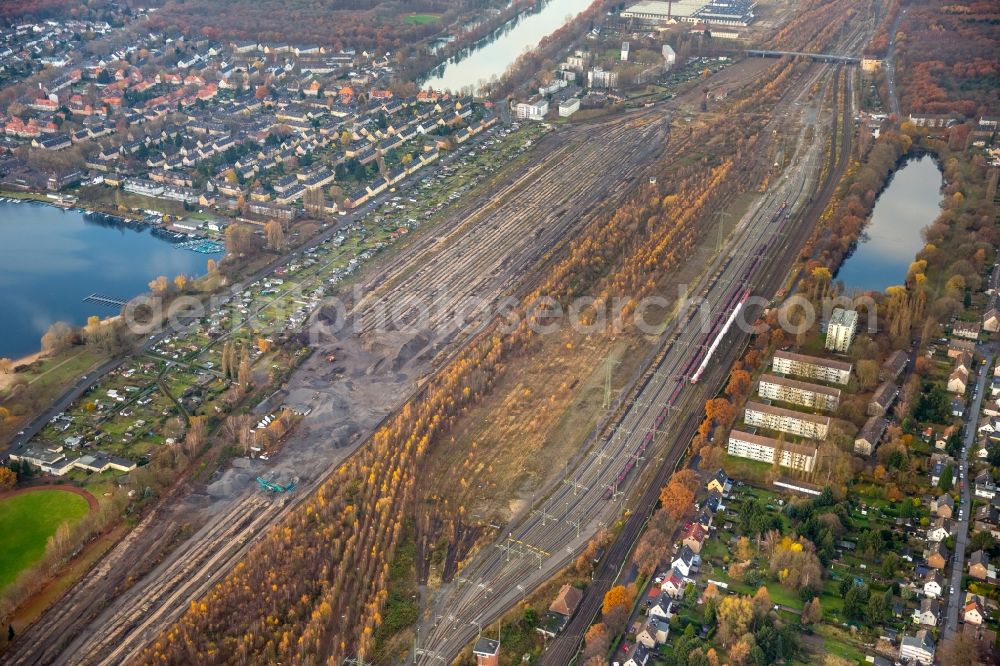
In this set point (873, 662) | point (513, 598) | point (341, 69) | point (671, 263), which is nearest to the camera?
point (873, 662)

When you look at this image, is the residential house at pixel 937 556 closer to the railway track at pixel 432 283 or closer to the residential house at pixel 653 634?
the residential house at pixel 653 634

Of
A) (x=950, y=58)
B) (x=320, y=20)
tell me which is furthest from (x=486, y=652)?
(x=320, y=20)

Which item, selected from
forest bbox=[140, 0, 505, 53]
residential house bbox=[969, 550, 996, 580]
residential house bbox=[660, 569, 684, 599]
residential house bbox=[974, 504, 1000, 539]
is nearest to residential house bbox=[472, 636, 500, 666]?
residential house bbox=[660, 569, 684, 599]

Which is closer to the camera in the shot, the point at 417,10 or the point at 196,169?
the point at 196,169

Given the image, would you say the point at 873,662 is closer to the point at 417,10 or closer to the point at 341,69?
the point at 341,69

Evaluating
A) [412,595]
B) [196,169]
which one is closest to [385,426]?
[412,595]

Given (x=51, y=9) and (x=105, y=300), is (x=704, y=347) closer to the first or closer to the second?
(x=105, y=300)

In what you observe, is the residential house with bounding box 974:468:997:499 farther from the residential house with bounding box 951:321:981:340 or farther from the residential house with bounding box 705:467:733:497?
the residential house with bounding box 951:321:981:340
